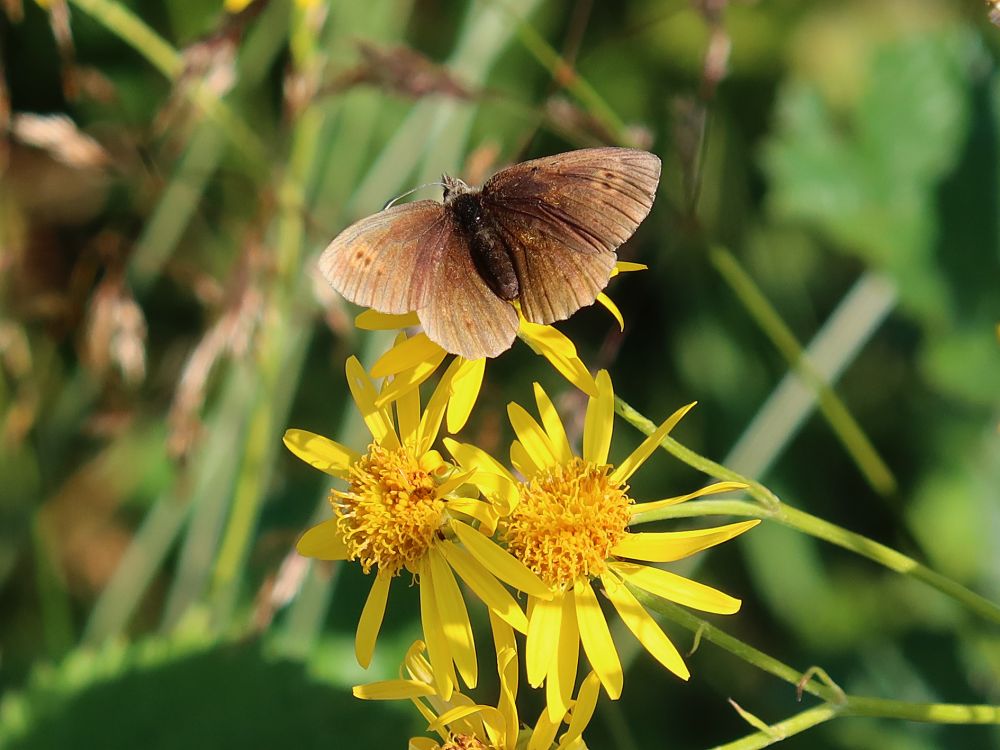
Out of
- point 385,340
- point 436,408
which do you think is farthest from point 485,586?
point 385,340

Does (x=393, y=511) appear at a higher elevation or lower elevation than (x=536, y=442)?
lower

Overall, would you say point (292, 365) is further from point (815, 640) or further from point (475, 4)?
point (815, 640)

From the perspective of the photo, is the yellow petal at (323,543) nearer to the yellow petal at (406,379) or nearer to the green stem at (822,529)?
the yellow petal at (406,379)

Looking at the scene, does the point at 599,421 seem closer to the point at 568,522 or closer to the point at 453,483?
the point at 568,522

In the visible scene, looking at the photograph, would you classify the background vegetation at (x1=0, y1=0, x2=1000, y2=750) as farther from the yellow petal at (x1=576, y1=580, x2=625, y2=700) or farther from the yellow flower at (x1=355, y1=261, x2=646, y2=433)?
the yellow petal at (x1=576, y1=580, x2=625, y2=700)

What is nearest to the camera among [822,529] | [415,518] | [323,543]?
[822,529]

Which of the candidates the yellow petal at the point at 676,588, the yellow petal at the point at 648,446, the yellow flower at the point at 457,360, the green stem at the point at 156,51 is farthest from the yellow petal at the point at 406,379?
the green stem at the point at 156,51
